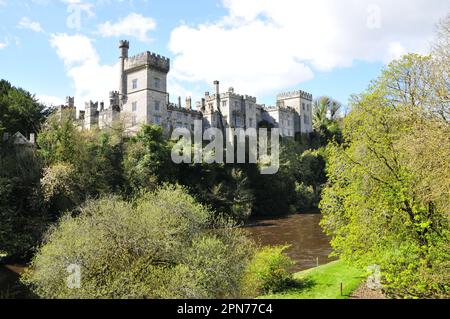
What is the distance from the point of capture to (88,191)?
33875 millimetres

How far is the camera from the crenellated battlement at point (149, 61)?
48.9 m

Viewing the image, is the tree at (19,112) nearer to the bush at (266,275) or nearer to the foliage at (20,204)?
the foliage at (20,204)

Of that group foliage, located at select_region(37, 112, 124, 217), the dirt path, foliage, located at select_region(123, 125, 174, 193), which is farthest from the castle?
the dirt path

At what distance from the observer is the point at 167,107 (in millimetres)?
57094

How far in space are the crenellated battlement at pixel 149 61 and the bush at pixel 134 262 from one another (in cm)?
3515

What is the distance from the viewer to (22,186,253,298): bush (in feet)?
44.5

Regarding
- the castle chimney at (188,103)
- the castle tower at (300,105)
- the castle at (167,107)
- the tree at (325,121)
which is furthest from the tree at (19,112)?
the tree at (325,121)

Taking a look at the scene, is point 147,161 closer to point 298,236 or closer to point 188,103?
point 298,236

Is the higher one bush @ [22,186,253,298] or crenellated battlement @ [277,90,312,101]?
crenellated battlement @ [277,90,312,101]

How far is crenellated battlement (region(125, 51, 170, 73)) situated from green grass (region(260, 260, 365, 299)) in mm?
35980

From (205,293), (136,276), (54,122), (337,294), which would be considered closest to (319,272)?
(337,294)

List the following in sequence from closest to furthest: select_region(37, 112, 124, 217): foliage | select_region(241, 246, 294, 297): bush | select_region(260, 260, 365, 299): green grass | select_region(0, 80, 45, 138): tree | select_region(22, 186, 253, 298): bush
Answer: select_region(22, 186, 253, 298): bush < select_region(260, 260, 365, 299): green grass < select_region(241, 246, 294, 297): bush < select_region(37, 112, 124, 217): foliage < select_region(0, 80, 45, 138): tree

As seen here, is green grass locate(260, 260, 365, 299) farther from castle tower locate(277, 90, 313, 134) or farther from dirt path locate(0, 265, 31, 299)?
castle tower locate(277, 90, 313, 134)
